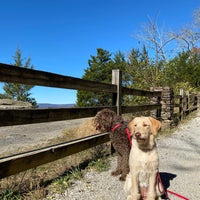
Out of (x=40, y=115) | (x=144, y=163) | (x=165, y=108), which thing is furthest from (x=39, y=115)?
(x=165, y=108)

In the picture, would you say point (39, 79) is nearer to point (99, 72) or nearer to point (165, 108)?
point (165, 108)

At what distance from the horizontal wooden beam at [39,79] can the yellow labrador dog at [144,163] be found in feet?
4.59

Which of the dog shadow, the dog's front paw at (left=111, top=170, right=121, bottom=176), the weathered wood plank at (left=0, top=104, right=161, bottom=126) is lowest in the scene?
the dog shadow

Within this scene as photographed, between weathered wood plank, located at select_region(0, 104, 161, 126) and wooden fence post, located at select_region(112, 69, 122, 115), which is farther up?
wooden fence post, located at select_region(112, 69, 122, 115)

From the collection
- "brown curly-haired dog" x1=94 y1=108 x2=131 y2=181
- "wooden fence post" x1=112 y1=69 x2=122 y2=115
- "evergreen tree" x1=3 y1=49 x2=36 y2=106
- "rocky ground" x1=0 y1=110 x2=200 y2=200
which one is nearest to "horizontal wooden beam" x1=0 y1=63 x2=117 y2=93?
"brown curly-haired dog" x1=94 y1=108 x2=131 y2=181

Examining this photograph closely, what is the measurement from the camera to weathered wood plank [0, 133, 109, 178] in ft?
8.84

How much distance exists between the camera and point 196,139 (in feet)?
24.3

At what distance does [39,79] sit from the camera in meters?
3.19

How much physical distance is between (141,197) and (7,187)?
5.63ft

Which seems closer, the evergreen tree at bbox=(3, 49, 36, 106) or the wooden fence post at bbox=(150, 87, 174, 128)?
the wooden fence post at bbox=(150, 87, 174, 128)

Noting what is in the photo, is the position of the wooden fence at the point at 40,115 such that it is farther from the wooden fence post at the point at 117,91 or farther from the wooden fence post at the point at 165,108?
the wooden fence post at the point at 165,108

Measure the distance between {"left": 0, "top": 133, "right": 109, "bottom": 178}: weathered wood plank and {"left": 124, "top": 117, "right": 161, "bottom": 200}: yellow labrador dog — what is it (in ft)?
3.88

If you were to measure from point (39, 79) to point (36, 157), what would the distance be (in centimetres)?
104

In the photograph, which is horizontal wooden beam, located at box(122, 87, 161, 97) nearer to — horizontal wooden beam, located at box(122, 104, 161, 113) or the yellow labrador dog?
horizontal wooden beam, located at box(122, 104, 161, 113)
